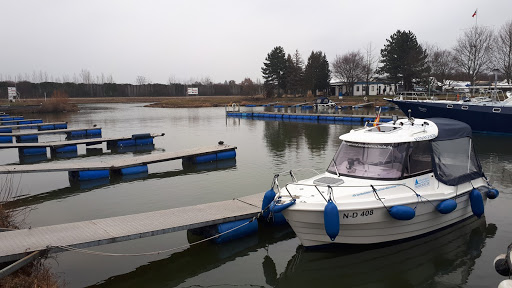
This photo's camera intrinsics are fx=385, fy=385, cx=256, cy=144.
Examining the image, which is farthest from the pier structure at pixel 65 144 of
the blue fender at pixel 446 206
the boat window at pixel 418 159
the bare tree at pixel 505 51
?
the bare tree at pixel 505 51

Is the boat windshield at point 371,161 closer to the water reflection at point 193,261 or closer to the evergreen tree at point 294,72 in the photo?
the water reflection at point 193,261

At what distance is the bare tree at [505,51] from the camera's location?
175 ft

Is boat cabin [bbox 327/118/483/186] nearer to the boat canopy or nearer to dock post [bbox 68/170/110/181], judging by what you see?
the boat canopy

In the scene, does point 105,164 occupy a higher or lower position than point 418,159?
lower

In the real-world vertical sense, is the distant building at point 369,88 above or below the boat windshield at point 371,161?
above

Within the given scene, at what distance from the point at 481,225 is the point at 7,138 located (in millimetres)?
36692

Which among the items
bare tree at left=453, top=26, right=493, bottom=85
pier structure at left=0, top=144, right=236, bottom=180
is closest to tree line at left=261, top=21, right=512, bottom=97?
bare tree at left=453, top=26, right=493, bottom=85

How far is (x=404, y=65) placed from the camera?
74.1m

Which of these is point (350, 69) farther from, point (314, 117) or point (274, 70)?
point (314, 117)

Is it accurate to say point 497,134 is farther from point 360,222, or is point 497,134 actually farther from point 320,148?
point 360,222

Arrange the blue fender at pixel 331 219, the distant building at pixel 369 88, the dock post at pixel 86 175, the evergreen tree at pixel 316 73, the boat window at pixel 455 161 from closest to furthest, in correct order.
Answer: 1. the blue fender at pixel 331 219
2. the boat window at pixel 455 161
3. the dock post at pixel 86 175
4. the distant building at pixel 369 88
5. the evergreen tree at pixel 316 73

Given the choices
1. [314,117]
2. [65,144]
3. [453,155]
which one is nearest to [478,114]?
[314,117]

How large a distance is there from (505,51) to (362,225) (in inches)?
2302

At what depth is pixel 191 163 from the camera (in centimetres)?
2233
